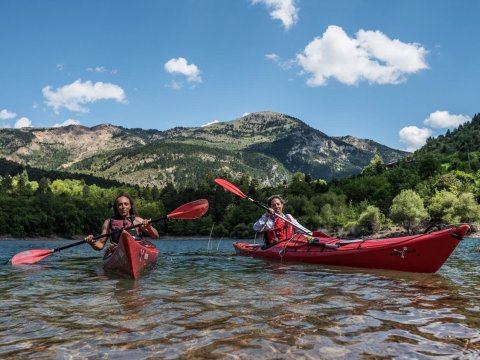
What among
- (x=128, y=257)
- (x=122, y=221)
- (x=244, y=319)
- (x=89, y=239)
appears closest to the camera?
(x=244, y=319)

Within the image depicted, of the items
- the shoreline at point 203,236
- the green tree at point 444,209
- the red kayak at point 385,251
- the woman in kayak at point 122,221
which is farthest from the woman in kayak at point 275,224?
the green tree at point 444,209

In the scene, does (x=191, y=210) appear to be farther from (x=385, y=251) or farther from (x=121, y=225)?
(x=385, y=251)

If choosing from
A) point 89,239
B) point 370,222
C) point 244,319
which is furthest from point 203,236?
point 244,319

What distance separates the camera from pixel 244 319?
5688 millimetres

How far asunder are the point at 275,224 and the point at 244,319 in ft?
35.5

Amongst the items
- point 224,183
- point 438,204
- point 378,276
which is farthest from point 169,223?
point 378,276

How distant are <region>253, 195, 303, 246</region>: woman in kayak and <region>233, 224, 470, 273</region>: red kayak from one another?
3.46 feet

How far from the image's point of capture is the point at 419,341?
4609 mm

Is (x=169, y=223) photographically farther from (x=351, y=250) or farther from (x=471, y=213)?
(x=351, y=250)

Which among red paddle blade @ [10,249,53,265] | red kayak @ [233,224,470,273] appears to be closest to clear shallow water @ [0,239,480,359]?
red kayak @ [233,224,470,273]

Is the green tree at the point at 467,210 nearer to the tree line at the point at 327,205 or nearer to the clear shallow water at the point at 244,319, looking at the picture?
the tree line at the point at 327,205

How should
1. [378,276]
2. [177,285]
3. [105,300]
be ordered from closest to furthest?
[105,300]
[177,285]
[378,276]

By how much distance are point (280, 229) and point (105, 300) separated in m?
9.98

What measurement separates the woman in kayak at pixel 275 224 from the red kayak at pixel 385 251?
3.46 ft
